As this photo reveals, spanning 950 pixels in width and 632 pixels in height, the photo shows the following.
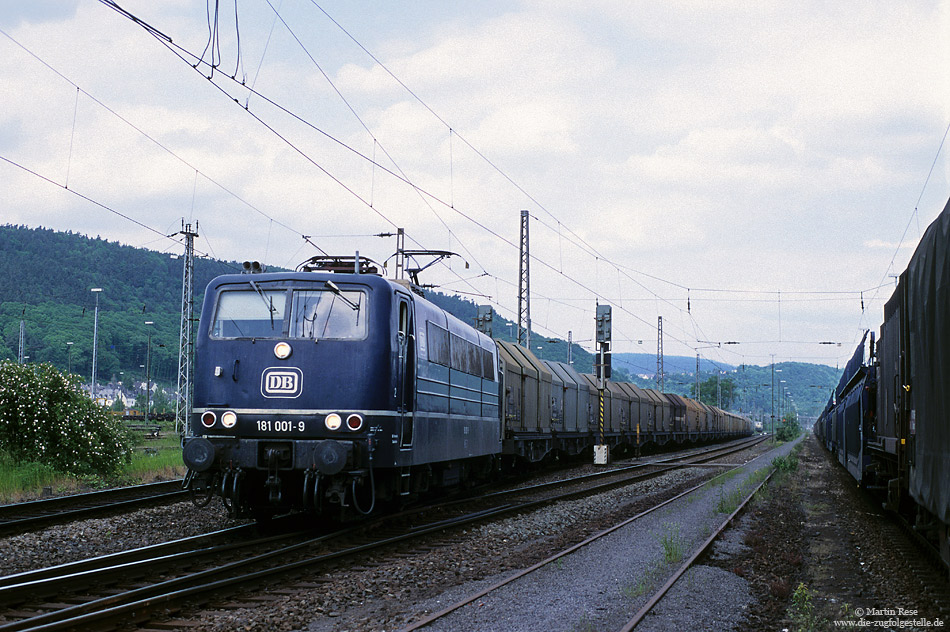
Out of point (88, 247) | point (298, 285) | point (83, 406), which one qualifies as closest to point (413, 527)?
point (298, 285)

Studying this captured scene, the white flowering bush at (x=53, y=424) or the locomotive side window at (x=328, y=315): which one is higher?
the locomotive side window at (x=328, y=315)

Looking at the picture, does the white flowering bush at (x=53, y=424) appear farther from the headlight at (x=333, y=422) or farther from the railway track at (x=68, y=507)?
the headlight at (x=333, y=422)

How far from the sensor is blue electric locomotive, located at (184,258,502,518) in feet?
35.4

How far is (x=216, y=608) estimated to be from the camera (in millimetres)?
7418

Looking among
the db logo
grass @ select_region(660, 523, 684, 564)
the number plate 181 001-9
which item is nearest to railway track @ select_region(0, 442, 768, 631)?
the number plate 181 001-9

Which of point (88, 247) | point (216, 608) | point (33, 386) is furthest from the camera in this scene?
point (88, 247)

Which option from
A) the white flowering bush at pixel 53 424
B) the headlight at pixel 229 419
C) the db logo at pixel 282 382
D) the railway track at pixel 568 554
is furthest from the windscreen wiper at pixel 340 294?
the white flowering bush at pixel 53 424

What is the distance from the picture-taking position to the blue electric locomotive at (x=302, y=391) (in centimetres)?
1079

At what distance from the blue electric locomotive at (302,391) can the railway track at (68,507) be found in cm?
239

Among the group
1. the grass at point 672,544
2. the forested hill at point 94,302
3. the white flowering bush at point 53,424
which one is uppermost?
the forested hill at point 94,302

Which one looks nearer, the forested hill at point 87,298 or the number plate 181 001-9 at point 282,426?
the number plate 181 001-9 at point 282,426

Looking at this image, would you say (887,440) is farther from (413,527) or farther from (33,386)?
(33,386)

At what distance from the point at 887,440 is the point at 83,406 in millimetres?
15832

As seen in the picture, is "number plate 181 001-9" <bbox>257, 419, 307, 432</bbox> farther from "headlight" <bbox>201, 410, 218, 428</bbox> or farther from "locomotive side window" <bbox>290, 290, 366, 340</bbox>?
"locomotive side window" <bbox>290, 290, 366, 340</bbox>
